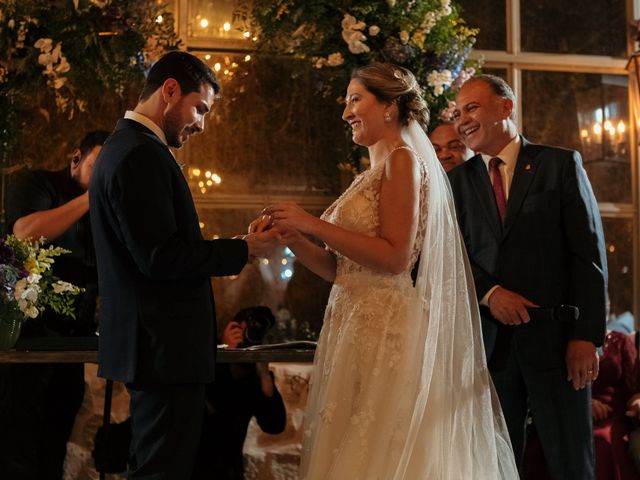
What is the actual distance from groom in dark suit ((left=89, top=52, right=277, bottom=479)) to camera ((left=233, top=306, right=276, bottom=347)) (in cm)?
135

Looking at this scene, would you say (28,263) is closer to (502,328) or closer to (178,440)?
(178,440)

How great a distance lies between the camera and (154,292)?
2461 millimetres

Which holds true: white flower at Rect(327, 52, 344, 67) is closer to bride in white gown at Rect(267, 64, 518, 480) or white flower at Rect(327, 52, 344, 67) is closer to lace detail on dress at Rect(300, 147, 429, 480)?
bride in white gown at Rect(267, 64, 518, 480)

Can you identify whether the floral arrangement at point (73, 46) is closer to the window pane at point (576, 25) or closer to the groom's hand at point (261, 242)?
the groom's hand at point (261, 242)

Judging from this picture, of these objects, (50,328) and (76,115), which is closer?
(50,328)

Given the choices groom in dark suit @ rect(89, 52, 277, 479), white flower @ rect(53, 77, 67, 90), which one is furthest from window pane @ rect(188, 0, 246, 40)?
groom in dark suit @ rect(89, 52, 277, 479)

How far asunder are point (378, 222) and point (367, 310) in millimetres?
308

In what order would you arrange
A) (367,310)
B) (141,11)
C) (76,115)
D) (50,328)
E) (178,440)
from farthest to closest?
(76,115) → (141,11) → (50,328) → (367,310) → (178,440)

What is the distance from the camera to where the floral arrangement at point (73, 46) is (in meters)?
3.96

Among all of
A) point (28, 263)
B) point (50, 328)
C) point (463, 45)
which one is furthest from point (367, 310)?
point (463, 45)

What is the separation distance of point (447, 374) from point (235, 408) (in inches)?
51.4

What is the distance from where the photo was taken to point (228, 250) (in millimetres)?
2523

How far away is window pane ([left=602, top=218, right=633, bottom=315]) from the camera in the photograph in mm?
4883

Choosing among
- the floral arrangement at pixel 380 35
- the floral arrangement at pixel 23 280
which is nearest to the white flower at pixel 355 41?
the floral arrangement at pixel 380 35
